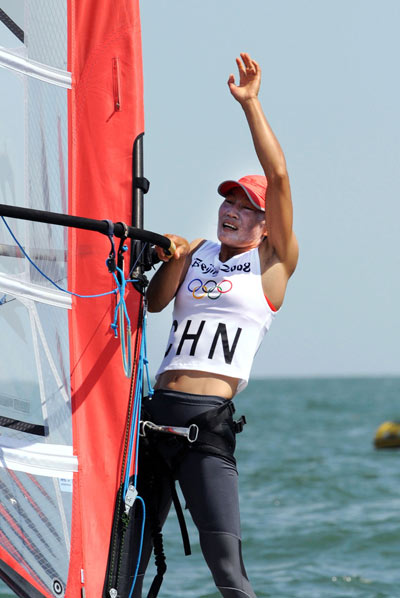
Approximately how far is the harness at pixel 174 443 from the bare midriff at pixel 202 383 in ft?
0.19

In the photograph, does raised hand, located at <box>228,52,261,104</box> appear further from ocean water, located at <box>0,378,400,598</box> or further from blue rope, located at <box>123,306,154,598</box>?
ocean water, located at <box>0,378,400,598</box>

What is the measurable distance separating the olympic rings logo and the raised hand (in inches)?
27.1

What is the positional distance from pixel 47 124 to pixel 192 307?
2.98ft

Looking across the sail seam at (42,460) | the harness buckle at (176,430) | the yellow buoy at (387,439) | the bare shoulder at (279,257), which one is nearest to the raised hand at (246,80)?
the bare shoulder at (279,257)

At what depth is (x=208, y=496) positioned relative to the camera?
11.8ft

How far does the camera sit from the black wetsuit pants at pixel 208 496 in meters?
3.58

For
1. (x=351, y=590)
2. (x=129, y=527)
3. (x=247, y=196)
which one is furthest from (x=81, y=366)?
(x=351, y=590)

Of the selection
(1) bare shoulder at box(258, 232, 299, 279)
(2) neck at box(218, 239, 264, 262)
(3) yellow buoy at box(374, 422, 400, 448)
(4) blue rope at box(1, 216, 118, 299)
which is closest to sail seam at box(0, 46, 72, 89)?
(4) blue rope at box(1, 216, 118, 299)

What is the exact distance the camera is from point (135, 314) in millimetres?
3764

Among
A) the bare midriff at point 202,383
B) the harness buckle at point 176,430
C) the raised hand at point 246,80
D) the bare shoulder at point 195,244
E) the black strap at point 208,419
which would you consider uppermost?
the raised hand at point 246,80

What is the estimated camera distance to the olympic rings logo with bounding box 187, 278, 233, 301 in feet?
12.2

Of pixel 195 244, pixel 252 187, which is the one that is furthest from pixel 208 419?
pixel 252 187

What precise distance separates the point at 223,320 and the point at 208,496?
661 mm

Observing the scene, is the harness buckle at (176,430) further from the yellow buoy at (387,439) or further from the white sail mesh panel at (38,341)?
the yellow buoy at (387,439)
